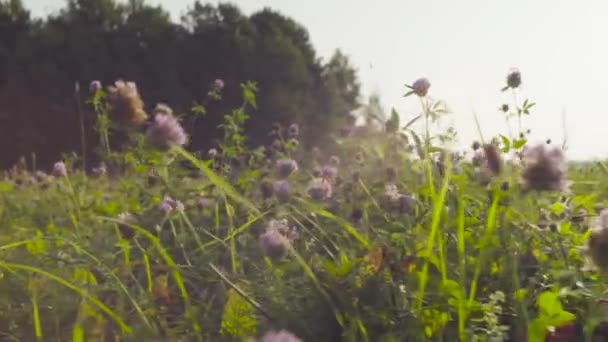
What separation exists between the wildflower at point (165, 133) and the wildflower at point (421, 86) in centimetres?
76

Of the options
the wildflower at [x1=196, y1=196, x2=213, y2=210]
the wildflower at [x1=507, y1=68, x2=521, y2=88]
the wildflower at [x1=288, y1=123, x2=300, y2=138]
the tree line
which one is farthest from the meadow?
the tree line

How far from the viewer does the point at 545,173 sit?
1511 millimetres

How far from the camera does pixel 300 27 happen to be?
18.8 metres

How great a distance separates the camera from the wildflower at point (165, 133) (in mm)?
1687

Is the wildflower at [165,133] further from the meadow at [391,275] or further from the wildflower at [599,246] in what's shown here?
the wildflower at [599,246]

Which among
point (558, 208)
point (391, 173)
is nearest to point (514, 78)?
point (391, 173)

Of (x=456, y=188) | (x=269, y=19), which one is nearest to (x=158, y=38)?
(x=269, y=19)

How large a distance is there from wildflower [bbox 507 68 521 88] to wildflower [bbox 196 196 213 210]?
4.70 ft

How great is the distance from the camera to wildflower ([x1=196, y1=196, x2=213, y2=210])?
123 inches

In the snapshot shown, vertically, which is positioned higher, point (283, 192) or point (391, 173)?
point (391, 173)

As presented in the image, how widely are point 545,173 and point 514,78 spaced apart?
1.77 meters

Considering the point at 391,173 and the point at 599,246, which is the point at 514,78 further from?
the point at 599,246

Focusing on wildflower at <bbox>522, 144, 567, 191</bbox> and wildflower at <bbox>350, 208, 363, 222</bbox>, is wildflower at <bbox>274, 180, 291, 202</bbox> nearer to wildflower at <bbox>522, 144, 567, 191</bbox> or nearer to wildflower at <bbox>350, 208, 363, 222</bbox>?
wildflower at <bbox>350, 208, 363, 222</bbox>

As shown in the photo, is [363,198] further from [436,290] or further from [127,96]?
[436,290]
